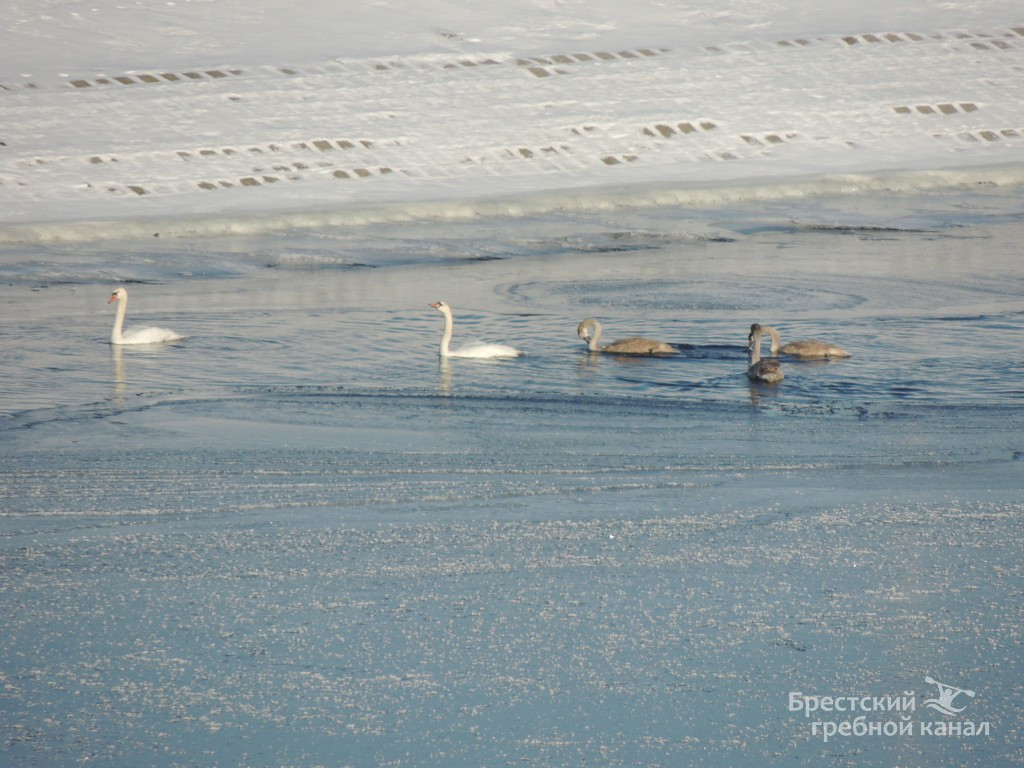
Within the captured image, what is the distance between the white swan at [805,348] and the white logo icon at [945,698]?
5.52 meters

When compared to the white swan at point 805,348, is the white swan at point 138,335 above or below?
below

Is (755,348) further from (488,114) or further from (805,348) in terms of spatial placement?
(488,114)

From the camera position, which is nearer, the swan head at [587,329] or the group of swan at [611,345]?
the group of swan at [611,345]

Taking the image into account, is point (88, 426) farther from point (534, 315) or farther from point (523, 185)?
point (523, 185)

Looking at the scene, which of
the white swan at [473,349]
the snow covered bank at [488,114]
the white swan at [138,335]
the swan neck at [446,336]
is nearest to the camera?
the white swan at [473,349]

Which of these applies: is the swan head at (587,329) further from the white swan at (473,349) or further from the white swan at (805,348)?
the white swan at (805,348)

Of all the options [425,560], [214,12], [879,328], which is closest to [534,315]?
[879,328]

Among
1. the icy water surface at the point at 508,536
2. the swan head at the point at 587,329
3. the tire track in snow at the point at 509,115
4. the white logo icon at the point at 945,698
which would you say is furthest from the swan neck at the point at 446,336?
the tire track in snow at the point at 509,115

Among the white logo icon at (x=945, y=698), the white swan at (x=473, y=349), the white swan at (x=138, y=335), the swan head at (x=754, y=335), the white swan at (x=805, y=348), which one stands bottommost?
the white swan at (x=138, y=335)

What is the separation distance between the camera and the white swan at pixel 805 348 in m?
10.2

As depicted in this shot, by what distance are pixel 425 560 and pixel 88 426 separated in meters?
2.98

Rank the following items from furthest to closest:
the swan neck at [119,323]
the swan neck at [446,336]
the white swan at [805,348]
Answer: the swan neck at [119,323]
the swan neck at [446,336]
the white swan at [805,348]

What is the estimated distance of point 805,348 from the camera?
10.2 metres

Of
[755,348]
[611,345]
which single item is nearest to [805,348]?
[755,348]
